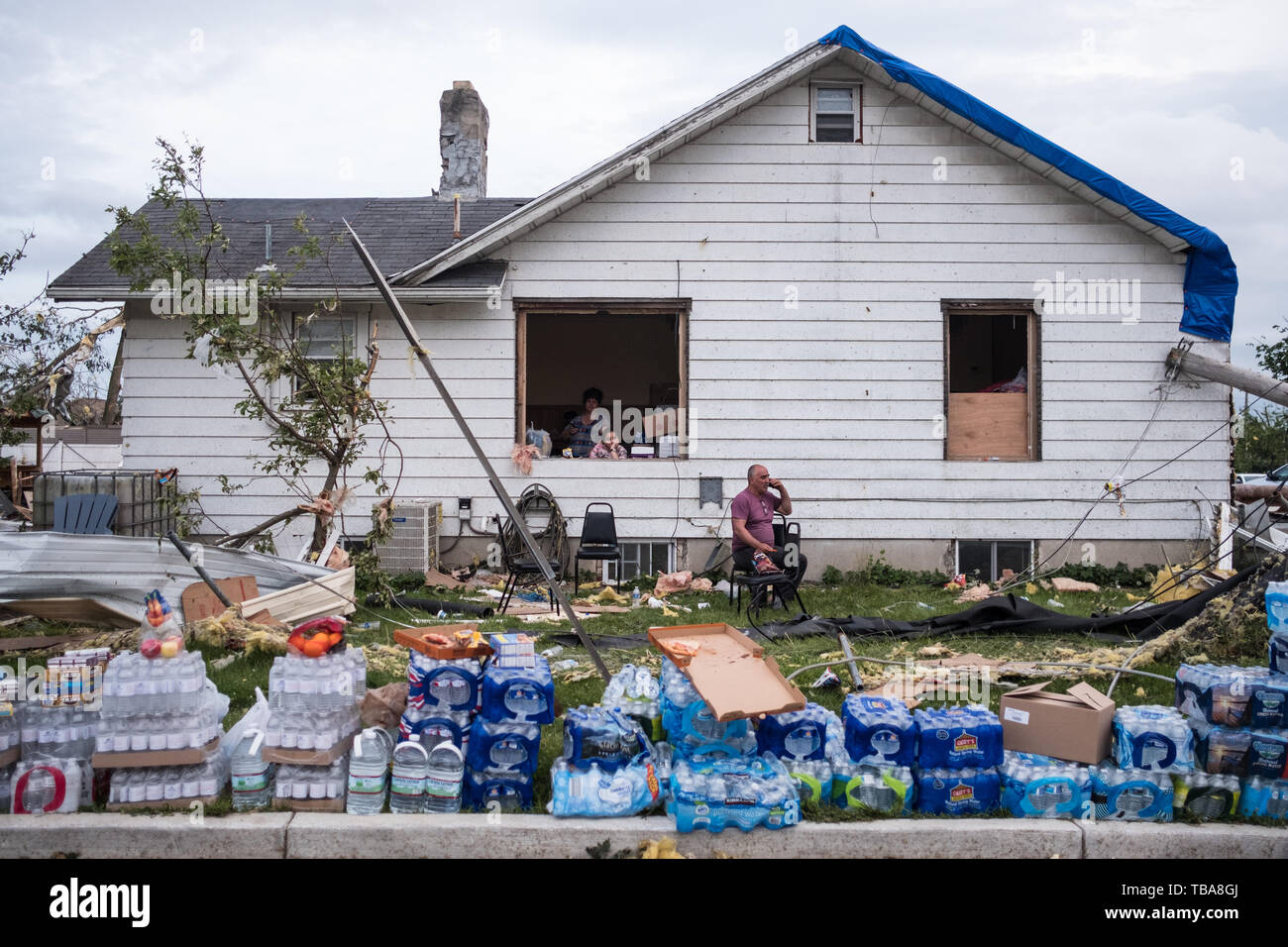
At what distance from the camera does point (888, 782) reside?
441cm

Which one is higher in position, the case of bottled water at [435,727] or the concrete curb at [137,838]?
the case of bottled water at [435,727]

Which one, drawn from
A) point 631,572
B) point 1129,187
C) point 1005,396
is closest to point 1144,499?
point 1005,396

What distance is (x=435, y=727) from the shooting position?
14.4ft

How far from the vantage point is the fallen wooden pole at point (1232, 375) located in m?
9.80

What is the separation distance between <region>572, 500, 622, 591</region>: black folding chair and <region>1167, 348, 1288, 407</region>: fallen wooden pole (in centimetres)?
670

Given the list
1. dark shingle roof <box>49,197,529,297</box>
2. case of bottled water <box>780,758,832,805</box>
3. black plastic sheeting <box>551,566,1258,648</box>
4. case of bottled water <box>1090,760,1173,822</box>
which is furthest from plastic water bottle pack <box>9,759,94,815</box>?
dark shingle roof <box>49,197,529,297</box>

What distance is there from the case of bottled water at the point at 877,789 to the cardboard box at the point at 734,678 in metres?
0.43

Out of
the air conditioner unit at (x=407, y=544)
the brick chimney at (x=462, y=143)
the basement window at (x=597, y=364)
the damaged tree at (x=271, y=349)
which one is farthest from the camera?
the basement window at (x=597, y=364)

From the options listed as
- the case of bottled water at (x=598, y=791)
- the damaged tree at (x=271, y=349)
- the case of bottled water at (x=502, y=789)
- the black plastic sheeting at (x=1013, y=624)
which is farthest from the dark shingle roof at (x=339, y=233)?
the case of bottled water at (x=598, y=791)

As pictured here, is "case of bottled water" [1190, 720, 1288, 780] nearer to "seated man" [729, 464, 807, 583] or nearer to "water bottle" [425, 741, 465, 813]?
"water bottle" [425, 741, 465, 813]

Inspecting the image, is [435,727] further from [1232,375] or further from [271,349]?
[1232,375]

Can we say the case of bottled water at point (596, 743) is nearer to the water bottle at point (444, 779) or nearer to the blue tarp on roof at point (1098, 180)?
the water bottle at point (444, 779)

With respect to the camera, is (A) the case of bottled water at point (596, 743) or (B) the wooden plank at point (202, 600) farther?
(B) the wooden plank at point (202, 600)

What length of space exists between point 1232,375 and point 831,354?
14.0 feet
